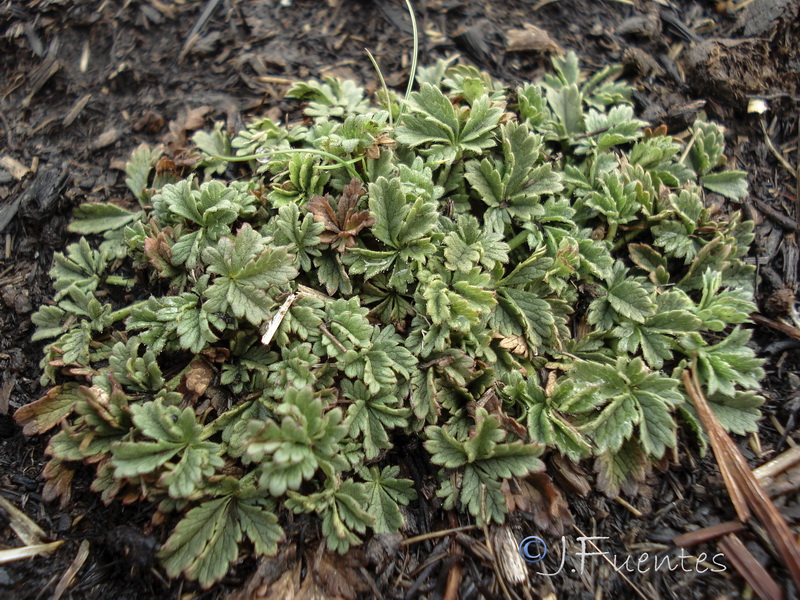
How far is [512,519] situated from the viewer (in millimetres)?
2525

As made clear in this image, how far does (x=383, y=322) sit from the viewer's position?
2805 millimetres

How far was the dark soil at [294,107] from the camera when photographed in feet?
7.87

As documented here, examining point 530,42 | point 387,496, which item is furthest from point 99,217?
point 530,42

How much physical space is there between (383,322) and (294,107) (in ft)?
5.92

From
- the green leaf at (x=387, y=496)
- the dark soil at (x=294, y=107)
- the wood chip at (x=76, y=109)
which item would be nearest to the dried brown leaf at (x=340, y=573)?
the dark soil at (x=294, y=107)

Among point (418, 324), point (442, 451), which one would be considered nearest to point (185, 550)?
point (442, 451)

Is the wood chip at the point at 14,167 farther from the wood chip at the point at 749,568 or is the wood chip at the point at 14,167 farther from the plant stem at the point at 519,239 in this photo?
the wood chip at the point at 749,568

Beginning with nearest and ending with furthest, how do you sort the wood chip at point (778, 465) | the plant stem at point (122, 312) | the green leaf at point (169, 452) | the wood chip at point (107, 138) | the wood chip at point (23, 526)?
the green leaf at point (169, 452) < the wood chip at point (23, 526) < the wood chip at point (778, 465) < the plant stem at point (122, 312) < the wood chip at point (107, 138)

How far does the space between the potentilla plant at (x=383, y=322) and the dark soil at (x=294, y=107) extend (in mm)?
183

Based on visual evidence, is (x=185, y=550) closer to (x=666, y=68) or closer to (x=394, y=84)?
(x=394, y=84)

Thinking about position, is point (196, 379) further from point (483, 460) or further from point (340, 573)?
point (483, 460)

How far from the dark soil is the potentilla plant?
0.18 m

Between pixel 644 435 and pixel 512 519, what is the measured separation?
75 centimetres

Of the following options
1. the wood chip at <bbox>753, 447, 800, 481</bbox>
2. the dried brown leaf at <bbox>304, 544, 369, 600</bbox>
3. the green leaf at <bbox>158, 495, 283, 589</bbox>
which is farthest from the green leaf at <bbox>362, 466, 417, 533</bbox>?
the wood chip at <bbox>753, 447, 800, 481</bbox>
